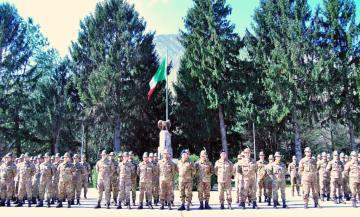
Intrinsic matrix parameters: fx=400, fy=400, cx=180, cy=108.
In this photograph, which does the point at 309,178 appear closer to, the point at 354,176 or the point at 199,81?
the point at 354,176

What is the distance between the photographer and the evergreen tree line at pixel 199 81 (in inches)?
1077

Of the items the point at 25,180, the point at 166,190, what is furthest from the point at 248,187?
the point at 25,180

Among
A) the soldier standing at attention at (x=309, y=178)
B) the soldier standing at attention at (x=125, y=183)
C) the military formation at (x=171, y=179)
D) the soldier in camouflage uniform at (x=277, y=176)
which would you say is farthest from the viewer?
the soldier in camouflage uniform at (x=277, y=176)

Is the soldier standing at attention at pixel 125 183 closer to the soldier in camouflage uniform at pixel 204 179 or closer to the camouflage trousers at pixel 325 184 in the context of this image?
the soldier in camouflage uniform at pixel 204 179

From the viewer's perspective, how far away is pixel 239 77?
29562 millimetres

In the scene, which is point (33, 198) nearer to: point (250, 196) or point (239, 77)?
point (250, 196)

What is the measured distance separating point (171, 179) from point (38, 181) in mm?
5138

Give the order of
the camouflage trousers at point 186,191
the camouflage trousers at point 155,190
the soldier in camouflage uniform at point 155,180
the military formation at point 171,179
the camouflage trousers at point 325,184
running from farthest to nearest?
the camouflage trousers at point 325,184 → the camouflage trousers at point 155,190 → the soldier in camouflage uniform at point 155,180 → the military formation at point 171,179 → the camouflage trousers at point 186,191

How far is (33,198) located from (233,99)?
17955 mm

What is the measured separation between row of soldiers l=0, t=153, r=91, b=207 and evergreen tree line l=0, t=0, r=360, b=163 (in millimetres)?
16175

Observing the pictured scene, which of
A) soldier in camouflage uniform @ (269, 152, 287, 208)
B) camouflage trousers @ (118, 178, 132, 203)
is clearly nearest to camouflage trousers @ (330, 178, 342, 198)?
soldier in camouflage uniform @ (269, 152, 287, 208)

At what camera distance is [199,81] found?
97.9 feet

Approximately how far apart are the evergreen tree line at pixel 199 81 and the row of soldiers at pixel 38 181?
16.2m

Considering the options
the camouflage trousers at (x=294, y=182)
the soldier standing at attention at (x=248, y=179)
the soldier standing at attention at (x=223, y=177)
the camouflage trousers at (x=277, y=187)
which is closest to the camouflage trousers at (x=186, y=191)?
the soldier standing at attention at (x=223, y=177)
